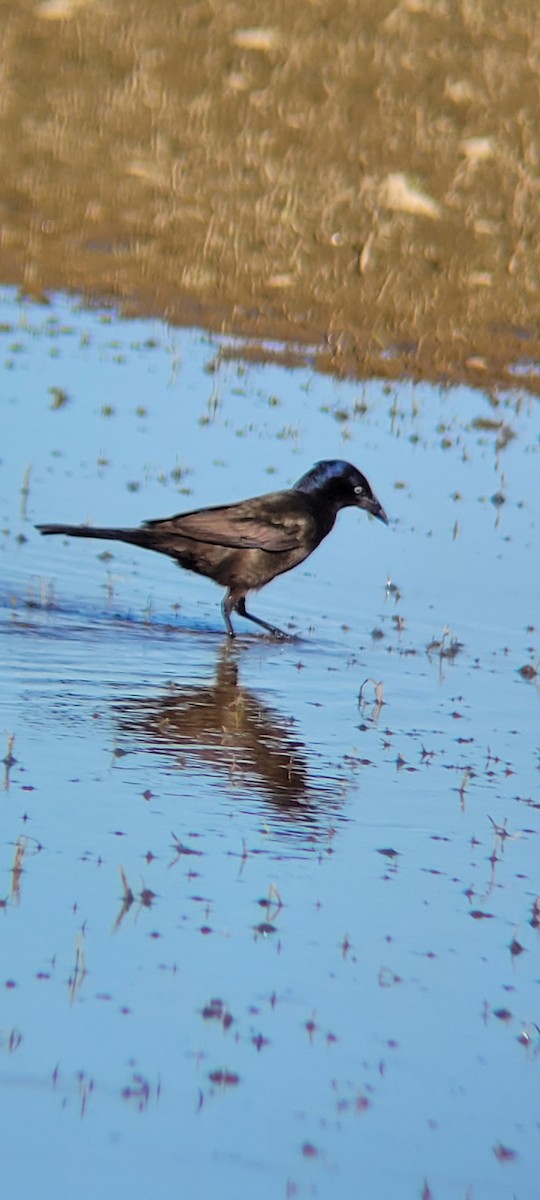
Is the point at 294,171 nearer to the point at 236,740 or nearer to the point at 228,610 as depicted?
the point at 228,610

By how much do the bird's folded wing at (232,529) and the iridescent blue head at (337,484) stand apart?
577 millimetres

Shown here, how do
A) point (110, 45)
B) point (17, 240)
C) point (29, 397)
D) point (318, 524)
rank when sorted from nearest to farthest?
1. point (318, 524)
2. point (29, 397)
3. point (17, 240)
4. point (110, 45)

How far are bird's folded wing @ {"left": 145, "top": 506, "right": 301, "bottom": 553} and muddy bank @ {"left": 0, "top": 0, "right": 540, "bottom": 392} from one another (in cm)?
978

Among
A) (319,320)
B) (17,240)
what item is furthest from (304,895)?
(17,240)

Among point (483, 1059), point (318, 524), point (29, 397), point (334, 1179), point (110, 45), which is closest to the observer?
point (334, 1179)

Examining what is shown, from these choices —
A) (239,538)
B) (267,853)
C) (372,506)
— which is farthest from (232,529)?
(267,853)

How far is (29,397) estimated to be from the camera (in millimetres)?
16734

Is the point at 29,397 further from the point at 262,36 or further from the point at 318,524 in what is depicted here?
the point at 262,36

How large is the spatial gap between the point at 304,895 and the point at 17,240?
18898 millimetres

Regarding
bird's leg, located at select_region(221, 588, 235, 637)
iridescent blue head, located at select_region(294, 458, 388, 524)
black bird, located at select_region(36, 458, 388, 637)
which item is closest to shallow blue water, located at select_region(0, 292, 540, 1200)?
bird's leg, located at select_region(221, 588, 235, 637)

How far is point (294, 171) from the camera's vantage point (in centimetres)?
2891

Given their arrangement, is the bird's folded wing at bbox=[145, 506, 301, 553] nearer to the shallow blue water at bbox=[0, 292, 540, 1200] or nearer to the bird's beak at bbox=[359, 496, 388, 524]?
the shallow blue water at bbox=[0, 292, 540, 1200]

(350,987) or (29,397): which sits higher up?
(350,987)

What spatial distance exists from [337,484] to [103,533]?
1.70 metres
